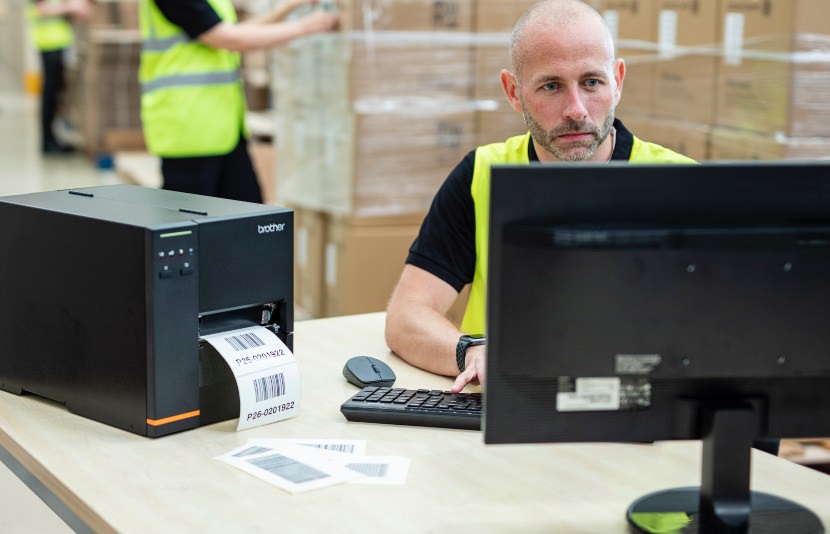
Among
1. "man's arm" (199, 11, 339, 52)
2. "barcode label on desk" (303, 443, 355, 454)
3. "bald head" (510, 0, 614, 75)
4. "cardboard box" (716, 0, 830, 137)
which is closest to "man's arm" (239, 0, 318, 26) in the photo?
"man's arm" (199, 11, 339, 52)

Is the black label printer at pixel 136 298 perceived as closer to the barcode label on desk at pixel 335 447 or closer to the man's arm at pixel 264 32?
the barcode label on desk at pixel 335 447

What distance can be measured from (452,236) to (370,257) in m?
1.97

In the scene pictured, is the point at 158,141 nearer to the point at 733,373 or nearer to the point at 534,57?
the point at 534,57

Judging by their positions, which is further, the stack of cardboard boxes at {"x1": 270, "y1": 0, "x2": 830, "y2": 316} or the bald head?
the stack of cardboard boxes at {"x1": 270, "y1": 0, "x2": 830, "y2": 316}

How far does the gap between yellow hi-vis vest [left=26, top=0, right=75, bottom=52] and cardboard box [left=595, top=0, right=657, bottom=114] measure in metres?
6.36

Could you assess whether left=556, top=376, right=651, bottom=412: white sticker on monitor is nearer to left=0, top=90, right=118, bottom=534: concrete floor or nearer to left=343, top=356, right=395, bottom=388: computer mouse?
left=343, top=356, right=395, bottom=388: computer mouse

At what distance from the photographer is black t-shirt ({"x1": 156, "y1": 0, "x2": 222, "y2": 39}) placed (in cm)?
386

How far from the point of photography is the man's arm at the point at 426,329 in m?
2.08

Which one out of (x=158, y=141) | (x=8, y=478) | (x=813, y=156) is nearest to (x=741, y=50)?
(x=813, y=156)

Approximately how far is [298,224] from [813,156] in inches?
89.2

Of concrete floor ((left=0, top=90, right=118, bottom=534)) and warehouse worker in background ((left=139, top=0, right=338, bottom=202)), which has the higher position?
warehouse worker in background ((left=139, top=0, right=338, bottom=202))

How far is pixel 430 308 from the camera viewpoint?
2.32 metres

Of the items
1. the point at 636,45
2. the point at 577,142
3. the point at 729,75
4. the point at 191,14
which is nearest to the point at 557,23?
the point at 577,142

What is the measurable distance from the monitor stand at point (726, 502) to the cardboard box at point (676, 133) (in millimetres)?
2237
